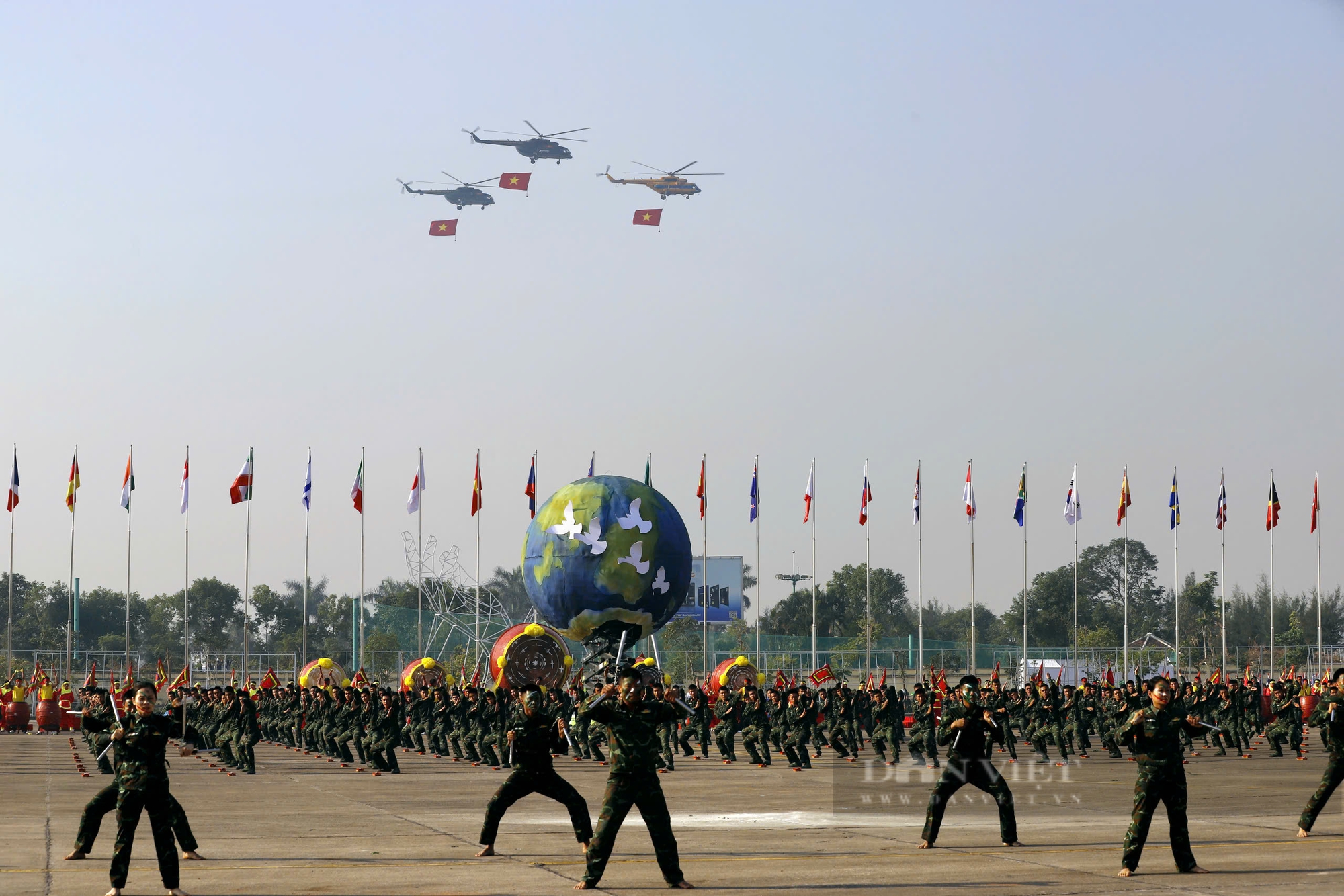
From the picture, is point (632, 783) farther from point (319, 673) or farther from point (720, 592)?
point (720, 592)

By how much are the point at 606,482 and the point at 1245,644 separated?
296 feet

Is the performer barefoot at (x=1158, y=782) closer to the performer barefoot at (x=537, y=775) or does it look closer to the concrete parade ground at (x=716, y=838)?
the concrete parade ground at (x=716, y=838)

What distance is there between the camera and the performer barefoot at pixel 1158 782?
13.2 m

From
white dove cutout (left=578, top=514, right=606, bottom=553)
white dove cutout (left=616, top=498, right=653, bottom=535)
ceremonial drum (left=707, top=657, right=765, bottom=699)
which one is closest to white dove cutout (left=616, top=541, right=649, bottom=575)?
white dove cutout (left=616, top=498, right=653, bottom=535)

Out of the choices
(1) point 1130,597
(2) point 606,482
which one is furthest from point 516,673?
(1) point 1130,597

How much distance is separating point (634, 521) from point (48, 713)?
21086mm

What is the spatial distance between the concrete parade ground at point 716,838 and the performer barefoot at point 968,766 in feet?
0.86

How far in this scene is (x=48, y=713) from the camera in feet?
148

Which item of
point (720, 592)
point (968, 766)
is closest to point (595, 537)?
point (968, 766)

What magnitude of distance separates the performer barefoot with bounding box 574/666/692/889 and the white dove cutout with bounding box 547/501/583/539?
73.3 feet

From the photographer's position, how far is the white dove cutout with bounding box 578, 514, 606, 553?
3503 cm

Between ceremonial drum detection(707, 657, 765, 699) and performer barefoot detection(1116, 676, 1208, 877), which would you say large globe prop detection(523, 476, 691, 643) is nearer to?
ceremonial drum detection(707, 657, 765, 699)

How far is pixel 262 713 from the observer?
35188 millimetres

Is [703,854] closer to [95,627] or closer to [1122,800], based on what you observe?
[1122,800]
